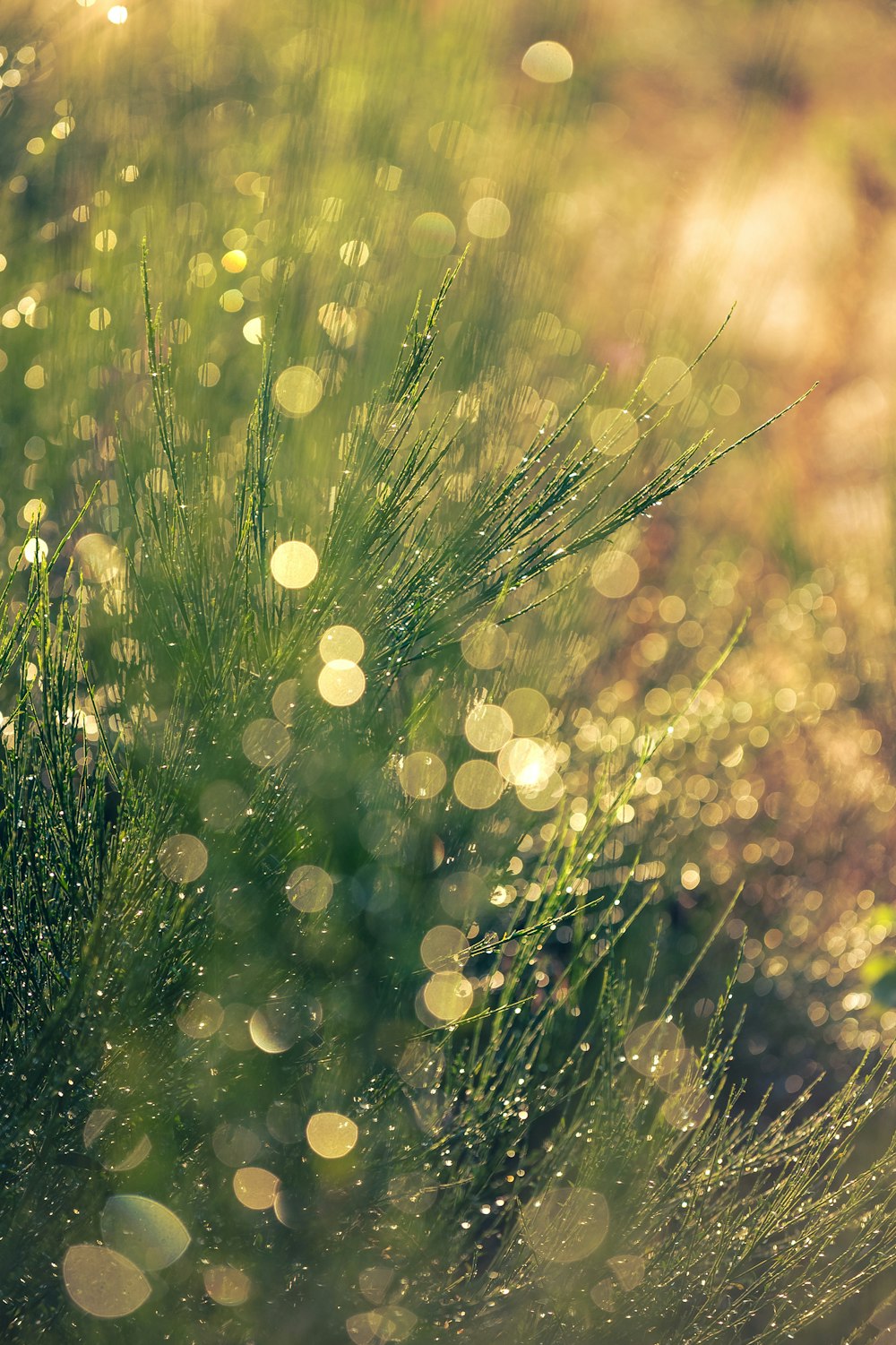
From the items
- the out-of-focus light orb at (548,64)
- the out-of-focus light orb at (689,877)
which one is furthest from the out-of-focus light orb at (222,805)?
the out-of-focus light orb at (689,877)

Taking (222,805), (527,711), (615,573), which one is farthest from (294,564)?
(615,573)

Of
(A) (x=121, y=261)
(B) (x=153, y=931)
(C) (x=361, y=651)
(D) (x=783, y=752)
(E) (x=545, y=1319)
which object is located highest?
(A) (x=121, y=261)

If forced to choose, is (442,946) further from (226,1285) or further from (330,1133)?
(226,1285)

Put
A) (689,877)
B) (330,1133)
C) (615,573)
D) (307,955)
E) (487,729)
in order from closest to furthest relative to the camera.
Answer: (307,955) < (330,1133) < (487,729) < (689,877) < (615,573)

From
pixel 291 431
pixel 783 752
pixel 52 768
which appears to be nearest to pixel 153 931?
pixel 52 768

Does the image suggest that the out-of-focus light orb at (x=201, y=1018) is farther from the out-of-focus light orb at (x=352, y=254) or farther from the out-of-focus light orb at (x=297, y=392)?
the out-of-focus light orb at (x=352, y=254)

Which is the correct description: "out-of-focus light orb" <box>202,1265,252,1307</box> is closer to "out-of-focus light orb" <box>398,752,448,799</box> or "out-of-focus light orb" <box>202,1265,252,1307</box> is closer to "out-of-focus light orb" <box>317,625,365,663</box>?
"out-of-focus light orb" <box>398,752,448,799</box>

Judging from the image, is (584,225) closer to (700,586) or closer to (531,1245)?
(700,586)
